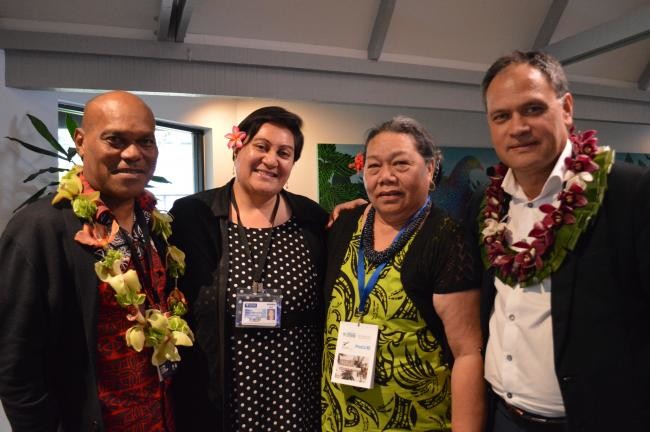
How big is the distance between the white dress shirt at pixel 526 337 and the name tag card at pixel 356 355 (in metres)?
0.40

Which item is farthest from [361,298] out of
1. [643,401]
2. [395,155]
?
[643,401]

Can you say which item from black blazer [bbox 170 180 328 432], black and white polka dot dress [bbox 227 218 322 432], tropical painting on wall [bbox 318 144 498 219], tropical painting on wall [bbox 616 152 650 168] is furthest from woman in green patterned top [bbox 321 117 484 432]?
tropical painting on wall [bbox 616 152 650 168]

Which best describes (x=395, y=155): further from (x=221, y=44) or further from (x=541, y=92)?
(x=221, y=44)

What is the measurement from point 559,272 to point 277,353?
1.04 meters

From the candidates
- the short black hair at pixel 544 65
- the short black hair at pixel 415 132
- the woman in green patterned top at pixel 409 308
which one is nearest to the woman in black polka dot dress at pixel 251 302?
the woman in green patterned top at pixel 409 308

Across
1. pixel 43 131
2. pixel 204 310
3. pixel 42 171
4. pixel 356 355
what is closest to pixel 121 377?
pixel 204 310

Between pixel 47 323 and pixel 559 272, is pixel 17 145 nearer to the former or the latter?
pixel 47 323

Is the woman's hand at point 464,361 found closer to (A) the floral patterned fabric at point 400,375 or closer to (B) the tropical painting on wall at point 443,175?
(A) the floral patterned fabric at point 400,375

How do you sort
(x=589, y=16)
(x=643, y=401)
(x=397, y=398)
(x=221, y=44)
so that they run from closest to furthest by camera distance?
(x=643, y=401)
(x=397, y=398)
(x=221, y=44)
(x=589, y=16)

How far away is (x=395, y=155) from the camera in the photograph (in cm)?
179

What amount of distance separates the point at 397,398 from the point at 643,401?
0.73 metres

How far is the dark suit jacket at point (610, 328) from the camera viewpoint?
1.39 meters

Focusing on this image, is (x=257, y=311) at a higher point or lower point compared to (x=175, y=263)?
lower

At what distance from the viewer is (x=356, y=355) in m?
1.72
